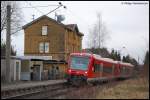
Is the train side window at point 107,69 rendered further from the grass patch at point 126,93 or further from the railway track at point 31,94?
the grass patch at point 126,93

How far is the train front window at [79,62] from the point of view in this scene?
37031 mm

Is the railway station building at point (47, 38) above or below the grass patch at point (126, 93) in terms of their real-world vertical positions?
above

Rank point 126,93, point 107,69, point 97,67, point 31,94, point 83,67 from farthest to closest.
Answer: point 107,69, point 97,67, point 83,67, point 31,94, point 126,93

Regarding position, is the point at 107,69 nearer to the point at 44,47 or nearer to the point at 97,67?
the point at 97,67

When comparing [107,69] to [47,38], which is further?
[47,38]

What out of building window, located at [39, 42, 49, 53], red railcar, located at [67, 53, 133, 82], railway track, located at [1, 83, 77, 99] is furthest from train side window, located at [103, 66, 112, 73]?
building window, located at [39, 42, 49, 53]

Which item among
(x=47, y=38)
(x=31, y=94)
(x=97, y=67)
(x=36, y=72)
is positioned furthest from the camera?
(x=47, y=38)

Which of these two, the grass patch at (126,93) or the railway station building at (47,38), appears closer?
the grass patch at (126,93)

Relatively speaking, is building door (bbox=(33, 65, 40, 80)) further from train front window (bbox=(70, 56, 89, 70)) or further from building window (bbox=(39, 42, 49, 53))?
building window (bbox=(39, 42, 49, 53))

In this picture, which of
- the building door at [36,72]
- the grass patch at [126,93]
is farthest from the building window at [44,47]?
the grass patch at [126,93]

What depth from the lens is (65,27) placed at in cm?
7912

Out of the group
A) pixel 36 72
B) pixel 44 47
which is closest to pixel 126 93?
pixel 36 72

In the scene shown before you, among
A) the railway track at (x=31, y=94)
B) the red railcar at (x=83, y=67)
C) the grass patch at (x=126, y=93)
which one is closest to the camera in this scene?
the grass patch at (x=126, y=93)

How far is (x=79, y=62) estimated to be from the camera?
37281 mm
